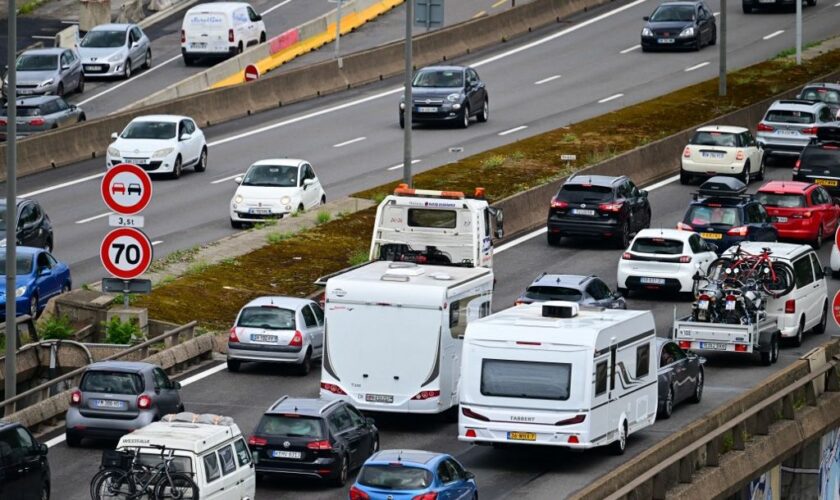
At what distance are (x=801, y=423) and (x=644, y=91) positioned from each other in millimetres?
33860

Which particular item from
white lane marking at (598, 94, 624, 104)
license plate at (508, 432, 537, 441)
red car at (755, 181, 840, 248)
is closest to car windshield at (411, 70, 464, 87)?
white lane marking at (598, 94, 624, 104)

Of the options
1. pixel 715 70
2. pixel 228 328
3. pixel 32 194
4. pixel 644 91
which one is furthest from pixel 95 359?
pixel 715 70

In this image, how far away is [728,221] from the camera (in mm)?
44312

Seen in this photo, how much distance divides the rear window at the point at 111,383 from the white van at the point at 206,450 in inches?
142

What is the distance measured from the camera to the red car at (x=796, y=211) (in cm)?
4706

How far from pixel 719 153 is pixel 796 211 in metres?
6.70

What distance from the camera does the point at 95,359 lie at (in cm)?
3581

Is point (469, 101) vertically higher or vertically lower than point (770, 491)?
higher

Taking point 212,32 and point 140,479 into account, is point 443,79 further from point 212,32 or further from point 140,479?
point 140,479

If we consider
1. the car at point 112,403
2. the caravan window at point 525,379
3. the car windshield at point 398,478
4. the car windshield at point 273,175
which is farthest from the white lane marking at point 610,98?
the car windshield at point 398,478

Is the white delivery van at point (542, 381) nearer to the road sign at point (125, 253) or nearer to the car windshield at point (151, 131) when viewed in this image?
the road sign at point (125, 253)

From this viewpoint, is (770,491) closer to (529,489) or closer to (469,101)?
(529,489)

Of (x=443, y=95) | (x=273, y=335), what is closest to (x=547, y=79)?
(x=443, y=95)

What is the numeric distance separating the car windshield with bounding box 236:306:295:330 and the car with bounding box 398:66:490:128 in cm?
2428
